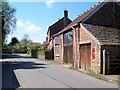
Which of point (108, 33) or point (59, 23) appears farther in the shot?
point (59, 23)

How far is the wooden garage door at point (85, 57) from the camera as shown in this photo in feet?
77.3

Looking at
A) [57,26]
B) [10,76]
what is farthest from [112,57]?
[57,26]

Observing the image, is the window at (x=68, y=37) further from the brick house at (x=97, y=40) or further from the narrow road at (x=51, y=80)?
the narrow road at (x=51, y=80)

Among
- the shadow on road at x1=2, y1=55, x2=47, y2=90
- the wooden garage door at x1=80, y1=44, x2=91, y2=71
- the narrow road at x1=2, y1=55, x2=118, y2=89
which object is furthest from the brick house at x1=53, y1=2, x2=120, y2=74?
the shadow on road at x1=2, y1=55, x2=47, y2=90

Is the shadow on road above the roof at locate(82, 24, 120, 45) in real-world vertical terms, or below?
below

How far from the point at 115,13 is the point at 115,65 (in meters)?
9.55

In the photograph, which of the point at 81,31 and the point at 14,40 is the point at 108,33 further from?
the point at 14,40

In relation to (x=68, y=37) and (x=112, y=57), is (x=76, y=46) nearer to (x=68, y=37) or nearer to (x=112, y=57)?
(x=68, y=37)

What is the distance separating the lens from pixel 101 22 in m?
27.6

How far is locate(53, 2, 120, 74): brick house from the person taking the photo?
813 inches

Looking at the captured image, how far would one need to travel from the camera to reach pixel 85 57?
2488cm

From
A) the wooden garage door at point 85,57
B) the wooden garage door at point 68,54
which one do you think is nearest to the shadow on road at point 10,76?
the wooden garage door at point 68,54

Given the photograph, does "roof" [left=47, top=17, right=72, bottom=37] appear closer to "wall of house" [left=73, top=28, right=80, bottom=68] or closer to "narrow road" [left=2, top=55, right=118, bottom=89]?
"wall of house" [left=73, top=28, right=80, bottom=68]

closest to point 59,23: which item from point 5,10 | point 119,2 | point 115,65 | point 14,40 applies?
point 5,10
